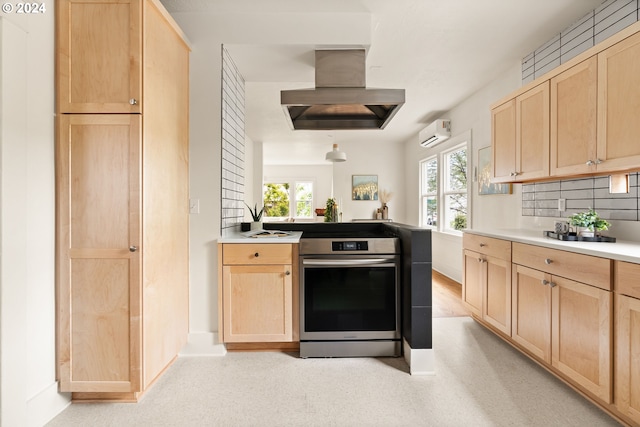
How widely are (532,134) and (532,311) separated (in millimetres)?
1369

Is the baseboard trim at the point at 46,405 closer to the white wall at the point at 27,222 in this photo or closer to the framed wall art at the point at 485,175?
the white wall at the point at 27,222

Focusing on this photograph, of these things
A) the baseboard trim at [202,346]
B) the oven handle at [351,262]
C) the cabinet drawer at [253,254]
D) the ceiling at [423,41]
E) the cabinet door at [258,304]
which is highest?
the ceiling at [423,41]

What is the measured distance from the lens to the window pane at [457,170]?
448 centimetres

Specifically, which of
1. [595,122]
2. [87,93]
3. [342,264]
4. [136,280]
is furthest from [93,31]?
[595,122]

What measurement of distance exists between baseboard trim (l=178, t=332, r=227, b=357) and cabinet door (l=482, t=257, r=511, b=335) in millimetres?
2173

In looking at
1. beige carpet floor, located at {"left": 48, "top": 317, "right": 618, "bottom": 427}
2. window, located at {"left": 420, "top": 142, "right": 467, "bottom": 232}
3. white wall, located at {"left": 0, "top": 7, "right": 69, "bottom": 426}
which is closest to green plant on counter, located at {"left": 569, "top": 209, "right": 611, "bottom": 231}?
beige carpet floor, located at {"left": 48, "top": 317, "right": 618, "bottom": 427}

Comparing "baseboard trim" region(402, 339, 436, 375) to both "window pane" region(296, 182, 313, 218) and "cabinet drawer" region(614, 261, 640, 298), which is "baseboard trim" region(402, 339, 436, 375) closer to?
"cabinet drawer" region(614, 261, 640, 298)

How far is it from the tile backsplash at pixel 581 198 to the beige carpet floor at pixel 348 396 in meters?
1.22

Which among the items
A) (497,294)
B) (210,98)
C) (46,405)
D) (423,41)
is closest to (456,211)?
(497,294)

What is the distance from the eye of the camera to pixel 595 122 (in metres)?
1.88

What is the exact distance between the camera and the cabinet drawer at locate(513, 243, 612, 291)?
154 cm

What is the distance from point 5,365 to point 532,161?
347 centimetres

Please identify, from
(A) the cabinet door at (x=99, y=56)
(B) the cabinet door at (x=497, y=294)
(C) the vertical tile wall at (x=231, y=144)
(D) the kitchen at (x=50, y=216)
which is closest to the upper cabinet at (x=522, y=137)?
(D) the kitchen at (x=50, y=216)

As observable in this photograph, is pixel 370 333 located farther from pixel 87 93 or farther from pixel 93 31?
pixel 93 31
